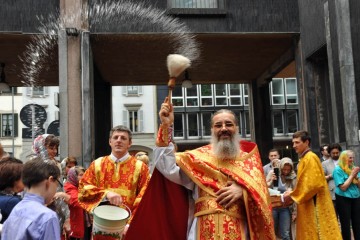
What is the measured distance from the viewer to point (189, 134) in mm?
44750

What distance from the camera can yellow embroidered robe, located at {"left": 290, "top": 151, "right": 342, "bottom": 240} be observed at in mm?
6887

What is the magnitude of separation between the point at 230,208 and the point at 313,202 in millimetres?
3057

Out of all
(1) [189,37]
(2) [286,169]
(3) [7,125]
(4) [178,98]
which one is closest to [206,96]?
(4) [178,98]

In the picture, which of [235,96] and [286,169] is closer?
[286,169]

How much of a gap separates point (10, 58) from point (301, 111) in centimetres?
978

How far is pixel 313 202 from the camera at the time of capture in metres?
7.06

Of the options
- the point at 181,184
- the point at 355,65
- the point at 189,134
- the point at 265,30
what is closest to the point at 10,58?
the point at 265,30

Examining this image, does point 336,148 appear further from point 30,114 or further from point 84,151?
point 30,114

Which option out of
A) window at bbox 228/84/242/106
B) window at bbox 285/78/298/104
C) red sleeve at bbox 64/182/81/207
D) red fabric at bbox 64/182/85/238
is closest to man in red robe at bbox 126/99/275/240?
red sleeve at bbox 64/182/81/207

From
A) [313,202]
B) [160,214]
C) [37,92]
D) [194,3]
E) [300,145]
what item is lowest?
[313,202]

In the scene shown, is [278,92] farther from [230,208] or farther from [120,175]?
[230,208]

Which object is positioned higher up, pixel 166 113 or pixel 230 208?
pixel 166 113

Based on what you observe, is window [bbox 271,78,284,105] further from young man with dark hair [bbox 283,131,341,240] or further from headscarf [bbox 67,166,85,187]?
young man with dark hair [bbox 283,131,341,240]

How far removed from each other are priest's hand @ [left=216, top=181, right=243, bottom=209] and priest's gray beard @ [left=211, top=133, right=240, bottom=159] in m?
0.31
